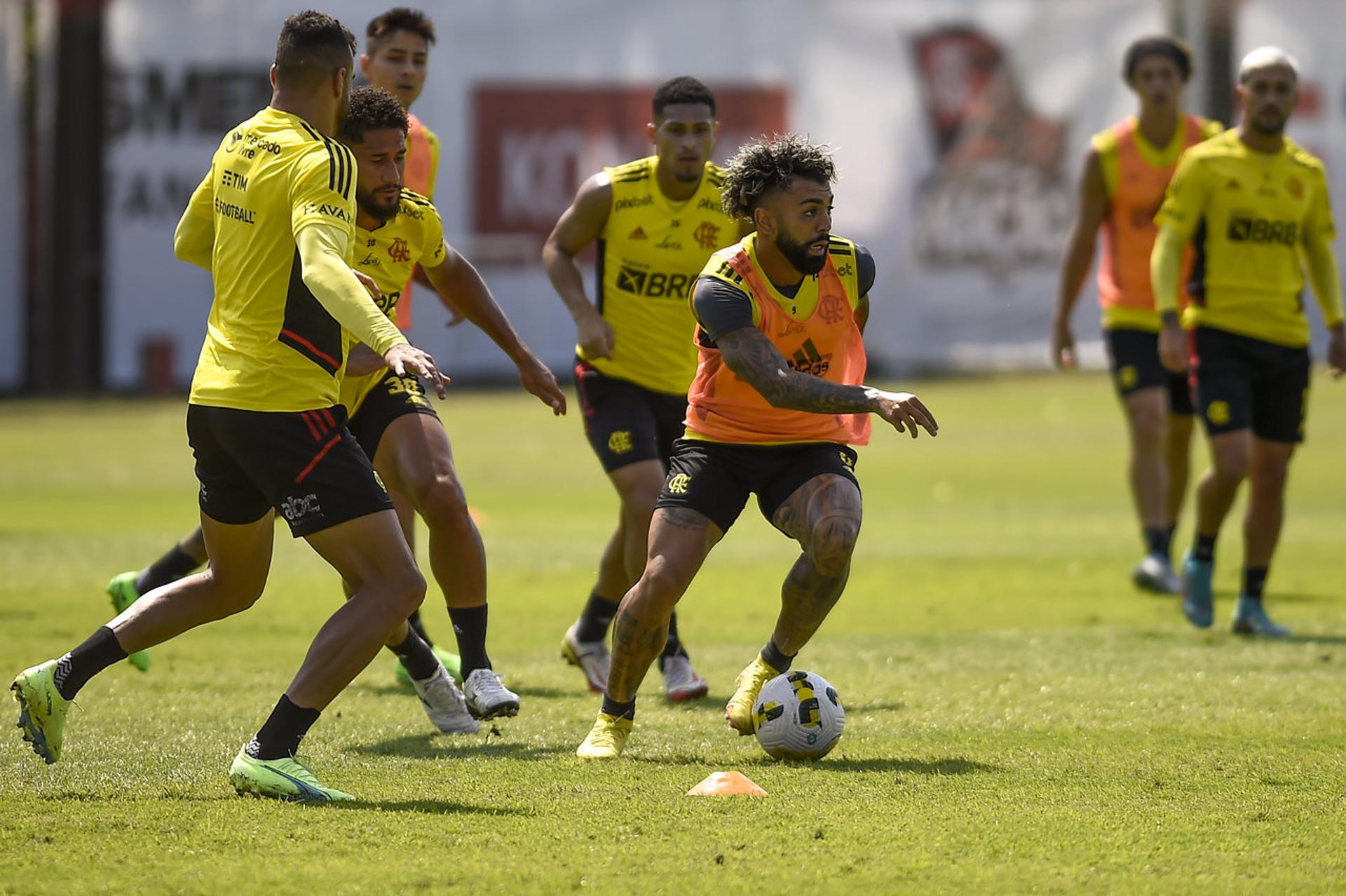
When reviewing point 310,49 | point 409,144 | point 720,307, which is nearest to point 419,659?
point 720,307

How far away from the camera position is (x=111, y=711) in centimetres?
747

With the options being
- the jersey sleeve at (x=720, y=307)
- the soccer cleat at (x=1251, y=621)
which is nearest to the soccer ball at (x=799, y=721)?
the jersey sleeve at (x=720, y=307)

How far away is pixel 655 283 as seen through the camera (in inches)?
338

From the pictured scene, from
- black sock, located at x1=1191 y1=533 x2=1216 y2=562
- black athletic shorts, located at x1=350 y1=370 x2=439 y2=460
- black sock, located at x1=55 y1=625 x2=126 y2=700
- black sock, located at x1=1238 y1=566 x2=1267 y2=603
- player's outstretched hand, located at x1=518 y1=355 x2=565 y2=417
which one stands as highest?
player's outstretched hand, located at x1=518 y1=355 x2=565 y2=417

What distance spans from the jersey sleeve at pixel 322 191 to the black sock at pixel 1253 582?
229 inches

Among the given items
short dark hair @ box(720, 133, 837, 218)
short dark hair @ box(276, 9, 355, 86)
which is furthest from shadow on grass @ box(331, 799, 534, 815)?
short dark hair @ box(720, 133, 837, 218)

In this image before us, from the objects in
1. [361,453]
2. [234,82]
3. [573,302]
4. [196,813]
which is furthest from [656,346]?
[234,82]

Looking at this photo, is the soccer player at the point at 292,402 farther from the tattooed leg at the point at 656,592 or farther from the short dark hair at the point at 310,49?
the tattooed leg at the point at 656,592

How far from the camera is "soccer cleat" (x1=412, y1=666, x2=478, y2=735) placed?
710cm

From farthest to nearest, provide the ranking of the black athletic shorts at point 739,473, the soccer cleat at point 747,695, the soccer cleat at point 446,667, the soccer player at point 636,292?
the soccer player at point 636,292, the soccer cleat at point 446,667, the soccer cleat at point 747,695, the black athletic shorts at point 739,473

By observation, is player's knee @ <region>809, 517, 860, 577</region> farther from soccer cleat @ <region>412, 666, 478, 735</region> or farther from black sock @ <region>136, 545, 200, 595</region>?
black sock @ <region>136, 545, 200, 595</region>

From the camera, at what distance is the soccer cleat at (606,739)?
6.51 m

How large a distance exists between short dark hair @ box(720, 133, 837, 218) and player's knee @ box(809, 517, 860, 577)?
3.94ft

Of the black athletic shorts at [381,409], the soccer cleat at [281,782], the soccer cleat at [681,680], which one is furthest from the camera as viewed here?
the soccer cleat at [681,680]
